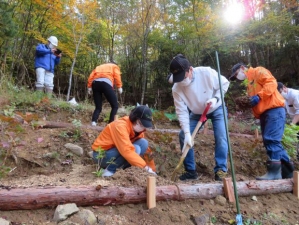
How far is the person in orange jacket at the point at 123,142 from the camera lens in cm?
314

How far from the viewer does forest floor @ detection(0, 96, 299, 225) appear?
2.54 meters

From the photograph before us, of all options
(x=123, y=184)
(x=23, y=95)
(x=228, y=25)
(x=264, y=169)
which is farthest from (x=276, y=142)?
(x=228, y=25)

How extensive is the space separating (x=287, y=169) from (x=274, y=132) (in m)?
0.68

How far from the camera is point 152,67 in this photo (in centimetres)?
1319

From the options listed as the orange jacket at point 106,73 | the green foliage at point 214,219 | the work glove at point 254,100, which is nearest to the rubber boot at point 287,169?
the work glove at point 254,100

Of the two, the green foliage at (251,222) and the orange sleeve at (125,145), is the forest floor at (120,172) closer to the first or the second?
the green foliage at (251,222)

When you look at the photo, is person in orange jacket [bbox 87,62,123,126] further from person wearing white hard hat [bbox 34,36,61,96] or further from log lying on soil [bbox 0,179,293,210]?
log lying on soil [bbox 0,179,293,210]

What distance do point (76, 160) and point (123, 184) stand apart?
1634 millimetres

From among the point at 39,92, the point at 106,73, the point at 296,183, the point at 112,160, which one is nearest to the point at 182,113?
the point at 112,160

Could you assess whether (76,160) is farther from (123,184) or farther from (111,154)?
(123,184)

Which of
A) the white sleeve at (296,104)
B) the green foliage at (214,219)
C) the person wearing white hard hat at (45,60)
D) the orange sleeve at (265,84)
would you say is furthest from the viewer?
the person wearing white hard hat at (45,60)

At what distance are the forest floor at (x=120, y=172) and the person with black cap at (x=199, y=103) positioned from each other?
1.13 ft

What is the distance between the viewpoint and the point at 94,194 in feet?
8.14

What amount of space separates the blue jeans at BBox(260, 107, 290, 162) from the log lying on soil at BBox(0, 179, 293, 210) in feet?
2.40
